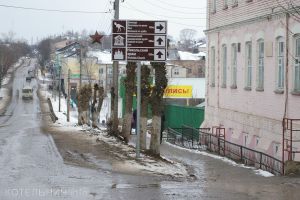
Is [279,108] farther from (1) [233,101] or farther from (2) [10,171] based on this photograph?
(2) [10,171]

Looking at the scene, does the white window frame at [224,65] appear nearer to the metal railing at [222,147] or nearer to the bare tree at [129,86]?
the metal railing at [222,147]

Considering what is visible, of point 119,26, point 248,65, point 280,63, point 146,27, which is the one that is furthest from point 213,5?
point 119,26

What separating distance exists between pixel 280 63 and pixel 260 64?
2178 millimetres

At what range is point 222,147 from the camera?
24.4 meters

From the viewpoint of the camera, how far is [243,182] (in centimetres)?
1333

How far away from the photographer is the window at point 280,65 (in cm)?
2014

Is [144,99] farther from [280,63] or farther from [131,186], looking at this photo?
[131,186]

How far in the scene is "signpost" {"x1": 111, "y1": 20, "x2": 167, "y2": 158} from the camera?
15.9m

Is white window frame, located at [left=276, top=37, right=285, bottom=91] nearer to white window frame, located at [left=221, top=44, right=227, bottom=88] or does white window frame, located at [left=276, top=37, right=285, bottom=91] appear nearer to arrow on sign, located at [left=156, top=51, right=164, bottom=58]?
arrow on sign, located at [left=156, top=51, right=164, bottom=58]

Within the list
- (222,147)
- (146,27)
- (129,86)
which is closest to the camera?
(146,27)

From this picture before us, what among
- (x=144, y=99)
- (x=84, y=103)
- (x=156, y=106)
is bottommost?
(x=84, y=103)

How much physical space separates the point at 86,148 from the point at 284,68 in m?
7.36

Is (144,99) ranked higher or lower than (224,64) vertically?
lower

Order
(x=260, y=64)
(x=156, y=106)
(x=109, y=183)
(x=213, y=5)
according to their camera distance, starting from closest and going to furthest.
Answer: (x=109, y=183) → (x=156, y=106) → (x=260, y=64) → (x=213, y=5)
